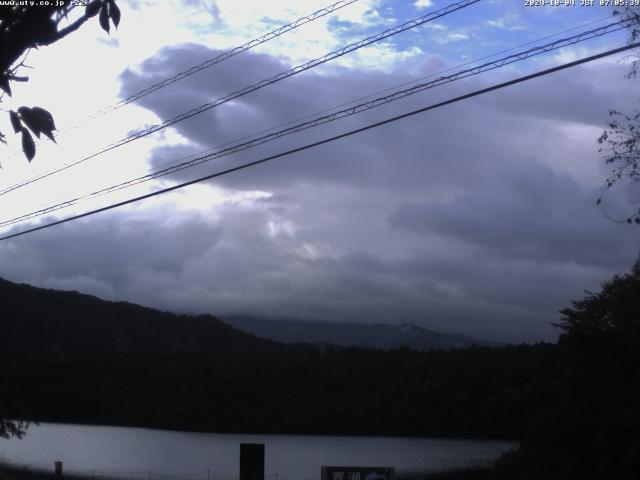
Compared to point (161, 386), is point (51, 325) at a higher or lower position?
higher

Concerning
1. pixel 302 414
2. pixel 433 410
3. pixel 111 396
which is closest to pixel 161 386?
pixel 111 396

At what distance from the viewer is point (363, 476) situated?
15000 mm

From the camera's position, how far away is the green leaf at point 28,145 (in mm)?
4531

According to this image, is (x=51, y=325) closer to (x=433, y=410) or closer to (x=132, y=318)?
(x=132, y=318)

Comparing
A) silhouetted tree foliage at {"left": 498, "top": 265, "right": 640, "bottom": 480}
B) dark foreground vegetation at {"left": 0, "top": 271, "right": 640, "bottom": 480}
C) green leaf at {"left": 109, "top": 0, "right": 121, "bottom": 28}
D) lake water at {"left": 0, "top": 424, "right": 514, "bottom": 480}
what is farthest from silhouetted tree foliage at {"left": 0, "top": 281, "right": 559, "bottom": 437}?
green leaf at {"left": 109, "top": 0, "right": 121, "bottom": 28}

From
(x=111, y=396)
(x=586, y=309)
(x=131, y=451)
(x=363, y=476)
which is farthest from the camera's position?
(x=111, y=396)

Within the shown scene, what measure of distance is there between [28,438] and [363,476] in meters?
67.1

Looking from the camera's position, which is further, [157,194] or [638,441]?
[638,441]

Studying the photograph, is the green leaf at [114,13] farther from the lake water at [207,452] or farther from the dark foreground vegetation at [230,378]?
the lake water at [207,452]

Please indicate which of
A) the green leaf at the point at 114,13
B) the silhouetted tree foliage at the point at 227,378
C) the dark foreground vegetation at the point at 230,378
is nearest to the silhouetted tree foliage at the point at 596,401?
the dark foreground vegetation at the point at 230,378

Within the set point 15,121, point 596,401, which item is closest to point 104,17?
point 15,121

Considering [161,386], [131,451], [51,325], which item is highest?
[51,325]

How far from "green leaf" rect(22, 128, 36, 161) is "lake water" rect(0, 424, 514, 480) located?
42.8m

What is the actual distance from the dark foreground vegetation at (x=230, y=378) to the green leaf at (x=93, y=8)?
35.9m
